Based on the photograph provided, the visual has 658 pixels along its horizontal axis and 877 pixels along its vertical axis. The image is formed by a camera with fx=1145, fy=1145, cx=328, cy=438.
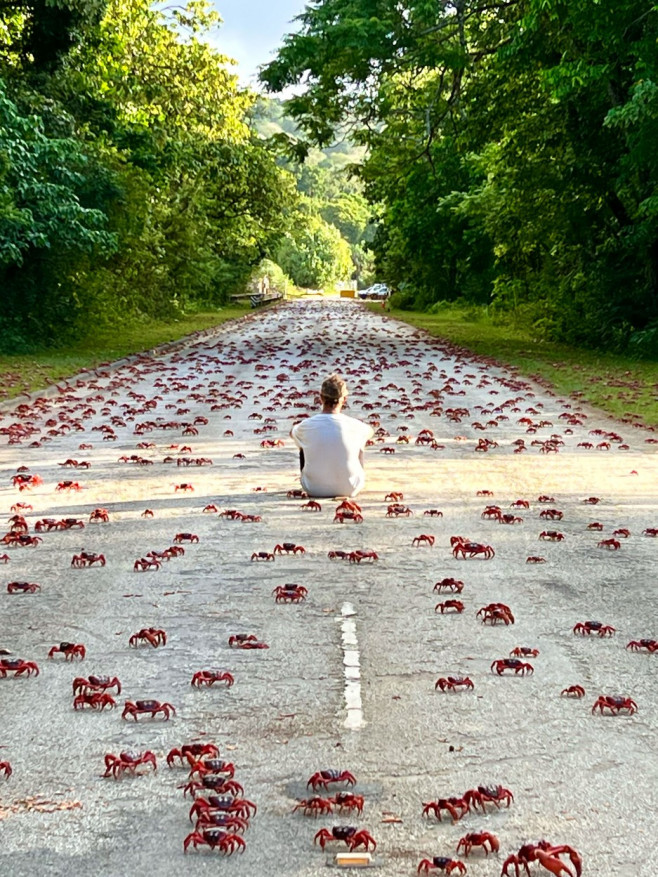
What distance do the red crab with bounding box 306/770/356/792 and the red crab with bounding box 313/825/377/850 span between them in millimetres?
400

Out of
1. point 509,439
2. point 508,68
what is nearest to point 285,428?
point 509,439

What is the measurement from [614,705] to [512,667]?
25.9 inches

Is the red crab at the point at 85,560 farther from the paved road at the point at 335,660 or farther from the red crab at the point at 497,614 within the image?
the red crab at the point at 497,614

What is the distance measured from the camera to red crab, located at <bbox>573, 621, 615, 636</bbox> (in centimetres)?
652

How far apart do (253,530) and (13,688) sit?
3764mm

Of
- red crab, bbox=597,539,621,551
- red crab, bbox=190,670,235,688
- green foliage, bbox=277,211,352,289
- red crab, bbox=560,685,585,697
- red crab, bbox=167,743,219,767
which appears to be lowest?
green foliage, bbox=277,211,352,289

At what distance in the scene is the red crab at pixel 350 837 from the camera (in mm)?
4027

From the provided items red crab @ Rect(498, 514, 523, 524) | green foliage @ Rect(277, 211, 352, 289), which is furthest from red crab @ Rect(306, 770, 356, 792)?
green foliage @ Rect(277, 211, 352, 289)

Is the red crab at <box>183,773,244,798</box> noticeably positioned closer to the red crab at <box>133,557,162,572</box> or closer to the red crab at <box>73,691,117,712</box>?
the red crab at <box>73,691,117,712</box>

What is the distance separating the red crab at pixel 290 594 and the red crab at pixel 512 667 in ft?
5.36

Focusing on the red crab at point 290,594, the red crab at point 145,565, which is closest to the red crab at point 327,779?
the red crab at point 290,594

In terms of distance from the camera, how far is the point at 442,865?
385cm

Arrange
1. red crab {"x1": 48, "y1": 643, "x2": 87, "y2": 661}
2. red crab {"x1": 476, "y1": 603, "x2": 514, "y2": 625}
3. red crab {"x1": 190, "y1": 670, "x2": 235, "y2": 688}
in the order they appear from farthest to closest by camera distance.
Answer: red crab {"x1": 476, "y1": 603, "x2": 514, "y2": 625} < red crab {"x1": 48, "y1": 643, "x2": 87, "y2": 661} < red crab {"x1": 190, "y1": 670, "x2": 235, "y2": 688}

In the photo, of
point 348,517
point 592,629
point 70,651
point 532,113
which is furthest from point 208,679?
point 532,113
